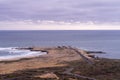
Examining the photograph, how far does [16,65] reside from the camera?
285 ft

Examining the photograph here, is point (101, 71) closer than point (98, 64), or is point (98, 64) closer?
point (101, 71)

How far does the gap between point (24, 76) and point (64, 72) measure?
989cm

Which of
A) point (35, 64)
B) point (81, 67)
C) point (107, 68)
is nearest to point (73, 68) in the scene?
point (81, 67)

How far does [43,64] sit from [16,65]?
663cm

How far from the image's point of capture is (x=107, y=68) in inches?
3034

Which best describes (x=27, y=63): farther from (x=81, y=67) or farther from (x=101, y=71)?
(x=101, y=71)

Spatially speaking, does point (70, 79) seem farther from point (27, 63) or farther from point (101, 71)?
point (27, 63)

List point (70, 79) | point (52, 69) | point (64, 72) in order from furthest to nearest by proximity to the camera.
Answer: point (52, 69)
point (64, 72)
point (70, 79)

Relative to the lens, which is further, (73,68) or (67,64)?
(67,64)

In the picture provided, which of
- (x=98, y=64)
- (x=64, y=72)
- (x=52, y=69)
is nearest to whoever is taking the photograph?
(x=64, y=72)

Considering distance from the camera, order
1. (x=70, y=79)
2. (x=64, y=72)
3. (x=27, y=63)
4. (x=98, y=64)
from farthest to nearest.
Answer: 1. (x=27, y=63)
2. (x=98, y=64)
3. (x=64, y=72)
4. (x=70, y=79)

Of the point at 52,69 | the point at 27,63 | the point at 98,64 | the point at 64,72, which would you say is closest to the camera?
the point at 64,72

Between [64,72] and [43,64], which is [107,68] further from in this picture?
[43,64]

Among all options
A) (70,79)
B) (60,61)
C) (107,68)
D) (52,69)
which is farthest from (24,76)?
(60,61)
